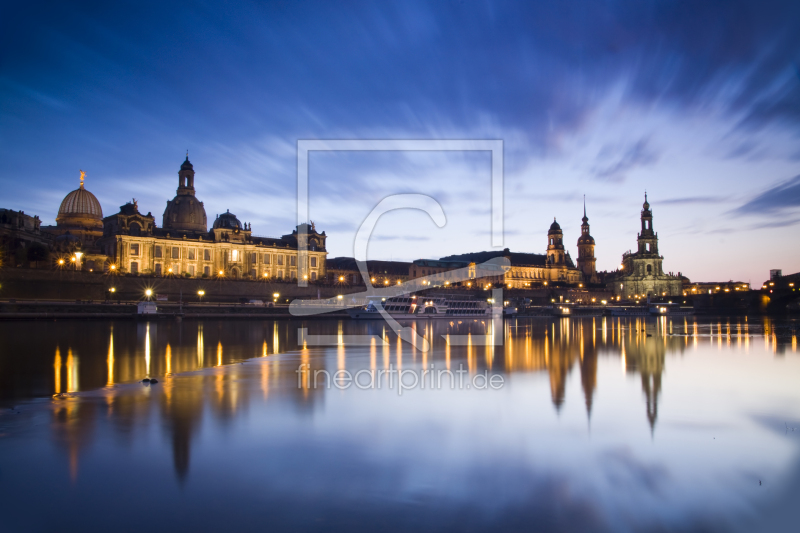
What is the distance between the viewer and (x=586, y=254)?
171 m

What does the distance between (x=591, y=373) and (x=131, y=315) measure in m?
45.2

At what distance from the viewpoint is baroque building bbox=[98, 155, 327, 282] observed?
84188 millimetres

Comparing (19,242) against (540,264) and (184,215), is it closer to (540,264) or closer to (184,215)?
(184,215)

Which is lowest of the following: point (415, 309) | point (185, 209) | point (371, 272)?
point (415, 309)

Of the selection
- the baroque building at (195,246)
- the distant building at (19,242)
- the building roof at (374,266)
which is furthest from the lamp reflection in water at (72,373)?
the building roof at (374,266)

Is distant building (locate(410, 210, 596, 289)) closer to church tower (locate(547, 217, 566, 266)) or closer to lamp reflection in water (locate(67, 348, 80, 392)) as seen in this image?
church tower (locate(547, 217, 566, 266))

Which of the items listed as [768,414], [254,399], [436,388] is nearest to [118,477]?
[254,399]

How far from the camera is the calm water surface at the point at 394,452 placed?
6.10 m

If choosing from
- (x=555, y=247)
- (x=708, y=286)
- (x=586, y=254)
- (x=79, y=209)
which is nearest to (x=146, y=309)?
(x=79, y=209)

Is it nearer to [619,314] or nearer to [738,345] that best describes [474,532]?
[738,345]

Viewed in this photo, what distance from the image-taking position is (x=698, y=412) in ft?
38.4

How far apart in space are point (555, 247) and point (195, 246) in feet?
369

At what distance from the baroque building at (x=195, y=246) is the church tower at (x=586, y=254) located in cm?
9365

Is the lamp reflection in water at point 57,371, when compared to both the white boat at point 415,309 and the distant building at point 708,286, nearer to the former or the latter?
the white boat at point 415,309
